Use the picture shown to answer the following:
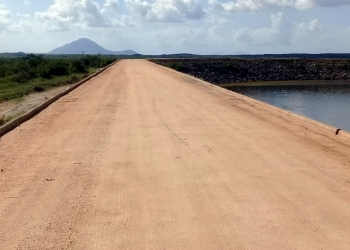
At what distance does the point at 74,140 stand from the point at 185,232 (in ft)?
19.6

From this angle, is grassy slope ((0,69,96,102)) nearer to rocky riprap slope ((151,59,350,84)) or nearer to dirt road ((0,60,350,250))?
dirt road ((0,60,350,250))

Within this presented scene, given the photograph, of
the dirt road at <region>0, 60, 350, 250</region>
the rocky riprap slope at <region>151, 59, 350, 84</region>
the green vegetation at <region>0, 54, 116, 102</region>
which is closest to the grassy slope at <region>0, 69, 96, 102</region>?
the green vegetation at <region>0, 54, 116, 102</region>

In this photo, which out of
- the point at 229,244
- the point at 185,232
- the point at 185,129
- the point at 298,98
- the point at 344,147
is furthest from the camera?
the point at 298,98

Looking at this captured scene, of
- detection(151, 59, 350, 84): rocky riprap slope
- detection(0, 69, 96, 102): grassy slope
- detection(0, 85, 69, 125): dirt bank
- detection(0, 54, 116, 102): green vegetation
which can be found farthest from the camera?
detection(151, 59, 350, 84): rocky riprap slope

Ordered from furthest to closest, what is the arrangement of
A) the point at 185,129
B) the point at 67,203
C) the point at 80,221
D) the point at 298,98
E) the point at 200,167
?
the point at 298,98 → the point at 185,129 → the point at 200,167 → the point at 67,203 → the point at 80,221

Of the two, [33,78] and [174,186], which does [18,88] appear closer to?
[33,78]

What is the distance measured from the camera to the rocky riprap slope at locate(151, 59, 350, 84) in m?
65.8

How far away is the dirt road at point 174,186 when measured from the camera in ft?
17.8

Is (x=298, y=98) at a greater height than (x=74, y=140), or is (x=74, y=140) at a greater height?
(x=74, y=140)

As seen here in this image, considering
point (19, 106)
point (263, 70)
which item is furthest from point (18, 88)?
point (263, 70)

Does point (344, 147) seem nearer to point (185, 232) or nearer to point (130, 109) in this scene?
point (185, 232)

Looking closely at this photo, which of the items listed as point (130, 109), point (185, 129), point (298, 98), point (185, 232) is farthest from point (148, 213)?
point (298, 98)

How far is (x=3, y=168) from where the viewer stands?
28.3ft

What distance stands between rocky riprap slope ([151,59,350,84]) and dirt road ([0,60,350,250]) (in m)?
51.3
